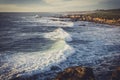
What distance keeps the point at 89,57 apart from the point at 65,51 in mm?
2265

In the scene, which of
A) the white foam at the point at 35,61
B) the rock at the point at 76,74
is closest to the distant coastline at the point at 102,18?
the white foam at the point at 35,61

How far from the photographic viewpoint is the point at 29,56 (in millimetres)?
13172

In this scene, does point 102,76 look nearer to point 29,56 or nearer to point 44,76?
point 44,76

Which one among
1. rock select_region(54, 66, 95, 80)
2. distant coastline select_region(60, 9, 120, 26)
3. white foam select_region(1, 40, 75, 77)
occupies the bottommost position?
distant coastline select_region(60, 9, 120, 26)

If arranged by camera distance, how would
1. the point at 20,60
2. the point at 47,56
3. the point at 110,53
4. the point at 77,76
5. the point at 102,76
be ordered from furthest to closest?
the point at 110,53 < the point at 47,56 < the point at 20,60 < the point at 102,76 < the point at 77,76

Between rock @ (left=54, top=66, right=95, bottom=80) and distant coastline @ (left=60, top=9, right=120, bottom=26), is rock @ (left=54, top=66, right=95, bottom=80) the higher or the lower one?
the higher one

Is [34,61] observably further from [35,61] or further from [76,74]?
[76,74]

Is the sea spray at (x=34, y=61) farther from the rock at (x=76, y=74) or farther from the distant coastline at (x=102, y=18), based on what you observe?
the distant coastline at (x=102, y=18)

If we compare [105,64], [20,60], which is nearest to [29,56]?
[20,60]

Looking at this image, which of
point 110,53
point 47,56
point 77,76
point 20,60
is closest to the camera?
point 77,76

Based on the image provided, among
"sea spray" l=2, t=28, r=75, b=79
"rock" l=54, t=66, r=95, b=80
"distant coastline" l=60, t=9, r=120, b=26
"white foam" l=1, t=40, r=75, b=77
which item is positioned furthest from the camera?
"distant coastline" l=60, t=9, r=120, b=26

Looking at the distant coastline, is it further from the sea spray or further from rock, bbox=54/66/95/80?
rock, bbox=54/66/95/80

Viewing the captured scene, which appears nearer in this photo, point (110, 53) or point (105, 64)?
point (105, 64)

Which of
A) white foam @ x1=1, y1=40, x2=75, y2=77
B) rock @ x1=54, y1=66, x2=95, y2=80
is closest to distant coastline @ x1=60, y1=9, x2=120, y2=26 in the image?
white foam @ x1=1, y1=40, x2=75, y2=77
